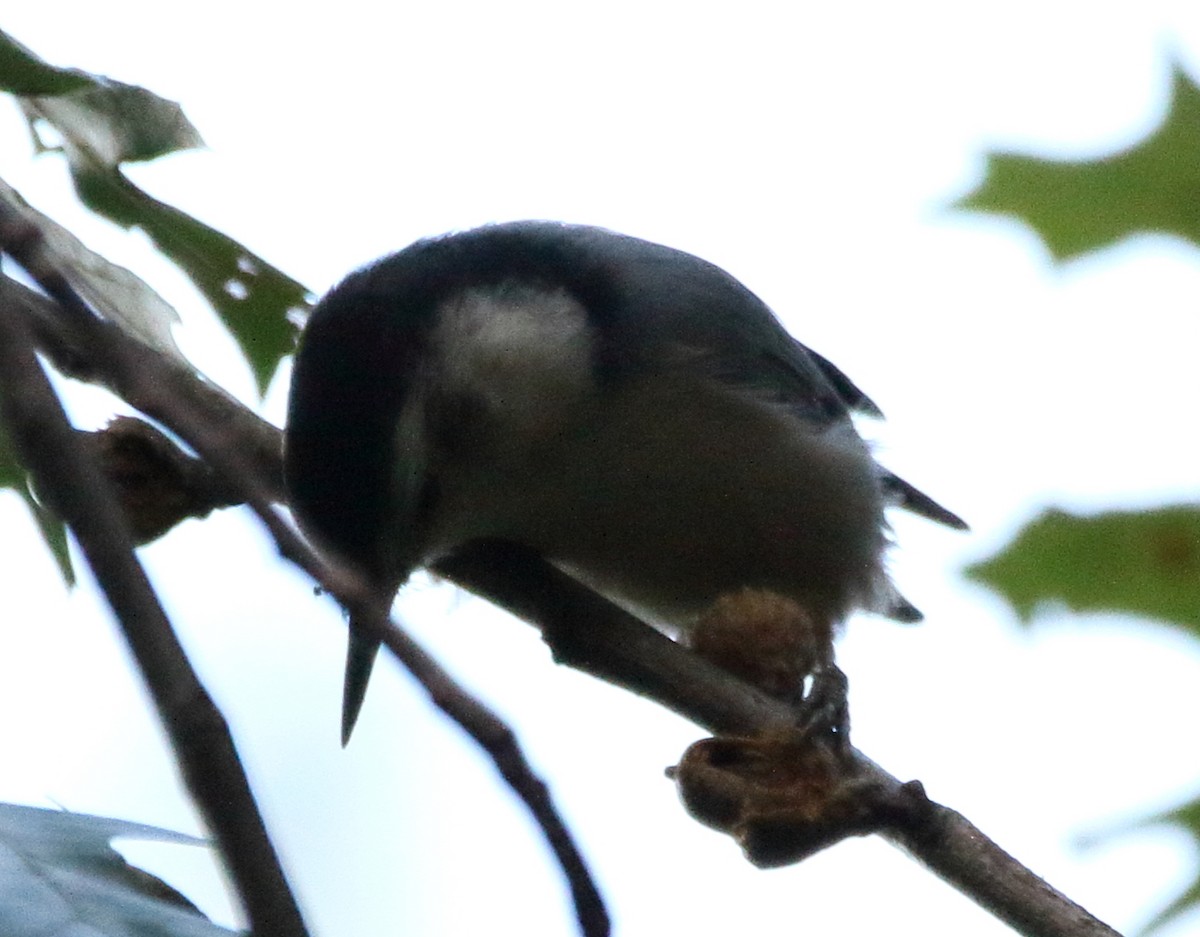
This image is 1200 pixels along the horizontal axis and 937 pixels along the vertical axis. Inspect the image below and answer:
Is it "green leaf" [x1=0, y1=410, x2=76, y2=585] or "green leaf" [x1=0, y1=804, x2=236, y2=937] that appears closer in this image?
"green leaf" [x1=0, y1=804, x2=236, y2=937]

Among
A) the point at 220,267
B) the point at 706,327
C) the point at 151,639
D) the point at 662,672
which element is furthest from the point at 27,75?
the point at 706,327

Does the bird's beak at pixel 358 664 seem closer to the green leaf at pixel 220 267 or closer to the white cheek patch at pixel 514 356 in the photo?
the green leaf at pixel 220 267

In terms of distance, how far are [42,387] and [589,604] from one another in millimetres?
1300

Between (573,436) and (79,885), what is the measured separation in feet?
6.00

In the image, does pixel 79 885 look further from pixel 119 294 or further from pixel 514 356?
pixel 514 356

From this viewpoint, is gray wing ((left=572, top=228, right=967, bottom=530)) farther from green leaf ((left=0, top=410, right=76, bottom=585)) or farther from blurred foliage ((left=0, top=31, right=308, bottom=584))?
green leaf ((left=0, top=410, right=76, bottom=585))

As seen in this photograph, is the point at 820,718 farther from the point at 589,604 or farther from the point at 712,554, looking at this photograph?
the point at 712,554

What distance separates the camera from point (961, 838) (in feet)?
4.95

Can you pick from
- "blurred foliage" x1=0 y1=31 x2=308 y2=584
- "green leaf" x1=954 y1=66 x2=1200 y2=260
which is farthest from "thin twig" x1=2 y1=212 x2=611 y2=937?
"green leaf" x1=954 y1=66 x2=1200 y2=260

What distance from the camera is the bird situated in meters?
2.54

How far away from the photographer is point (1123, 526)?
1.97 meters

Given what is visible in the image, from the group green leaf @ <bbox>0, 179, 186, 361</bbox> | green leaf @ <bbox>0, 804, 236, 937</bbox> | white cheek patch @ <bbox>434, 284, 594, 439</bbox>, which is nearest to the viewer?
green leaf @ <bbox>0, 804, 236, 937</bbox>

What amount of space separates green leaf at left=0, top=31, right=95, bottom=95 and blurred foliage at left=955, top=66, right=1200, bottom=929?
118 cm

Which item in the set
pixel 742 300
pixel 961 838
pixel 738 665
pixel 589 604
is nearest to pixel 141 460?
pixel 589 604
